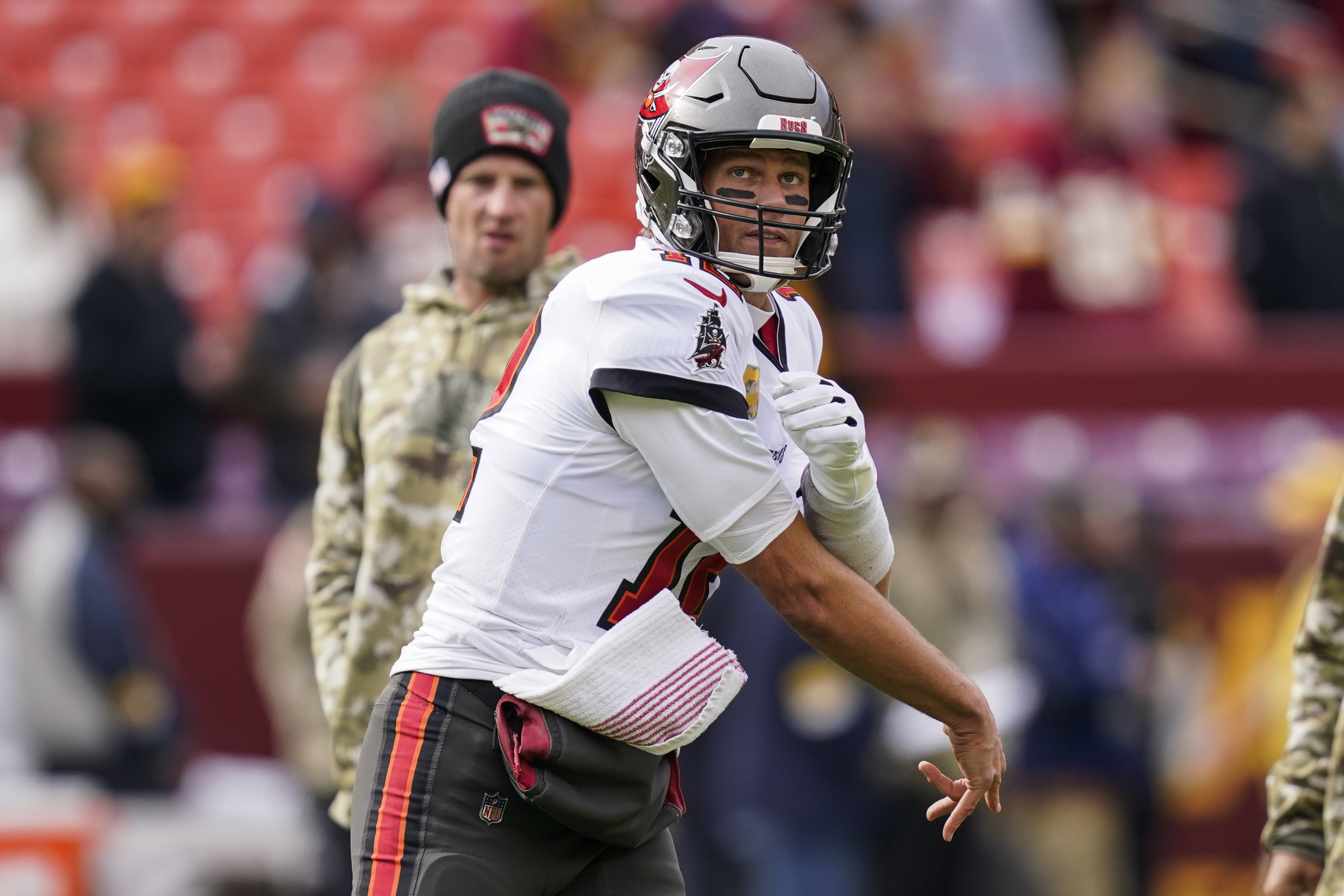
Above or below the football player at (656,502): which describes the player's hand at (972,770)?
below

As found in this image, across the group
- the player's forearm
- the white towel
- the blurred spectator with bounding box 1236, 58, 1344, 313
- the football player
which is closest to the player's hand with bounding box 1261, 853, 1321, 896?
the football player

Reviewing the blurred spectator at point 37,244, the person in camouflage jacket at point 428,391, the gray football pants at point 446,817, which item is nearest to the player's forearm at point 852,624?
the gray football pants at point 446,817

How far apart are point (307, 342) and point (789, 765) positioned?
332cm

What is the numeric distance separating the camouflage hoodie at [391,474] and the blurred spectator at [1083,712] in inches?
157

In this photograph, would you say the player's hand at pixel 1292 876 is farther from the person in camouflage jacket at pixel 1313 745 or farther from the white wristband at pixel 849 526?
the white wristband at pixel 849 526

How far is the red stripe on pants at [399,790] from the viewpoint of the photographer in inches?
131

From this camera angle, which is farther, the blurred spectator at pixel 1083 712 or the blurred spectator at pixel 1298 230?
the blurred spectator at pixel 1298 230

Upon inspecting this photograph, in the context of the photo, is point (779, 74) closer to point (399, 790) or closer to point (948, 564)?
point (399, 790)

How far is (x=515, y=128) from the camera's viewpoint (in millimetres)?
4414

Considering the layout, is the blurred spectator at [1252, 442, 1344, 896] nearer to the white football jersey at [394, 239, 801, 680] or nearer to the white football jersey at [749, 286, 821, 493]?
the white football jersey at [749, 286, 821, 493]

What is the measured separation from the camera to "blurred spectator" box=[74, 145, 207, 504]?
890cm

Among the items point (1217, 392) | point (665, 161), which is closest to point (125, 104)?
point (1217, 392)

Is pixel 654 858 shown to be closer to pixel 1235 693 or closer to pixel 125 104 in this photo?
pixel 1235 693

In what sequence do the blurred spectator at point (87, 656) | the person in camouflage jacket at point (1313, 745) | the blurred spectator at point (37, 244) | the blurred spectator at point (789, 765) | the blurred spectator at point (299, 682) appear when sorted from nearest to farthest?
the person in camouflage jacket at point (1313, 745) → the blurred spectator at point (299, 682) → the blurred spectator at point (789, 765) → the blurred spectator at point (87, 656) → the blurred spectator at point (37, 244)
